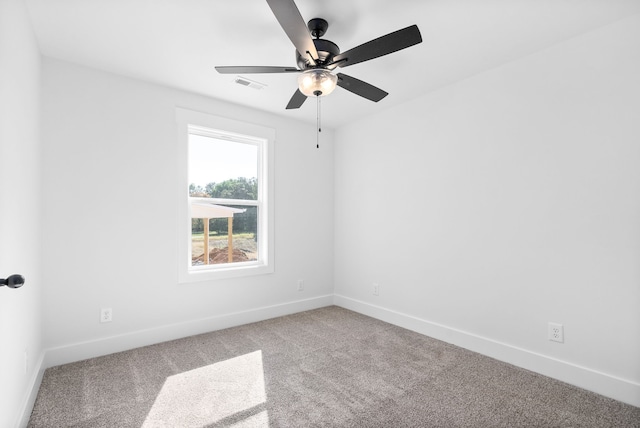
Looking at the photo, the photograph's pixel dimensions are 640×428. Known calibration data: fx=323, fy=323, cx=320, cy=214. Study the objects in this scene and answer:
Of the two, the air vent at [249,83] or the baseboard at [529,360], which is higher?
the air vent at [249,83]

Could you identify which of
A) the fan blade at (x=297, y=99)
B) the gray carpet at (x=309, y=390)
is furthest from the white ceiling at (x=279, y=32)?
the gray carpet at (x=309, y=390)

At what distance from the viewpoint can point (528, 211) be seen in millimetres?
2496

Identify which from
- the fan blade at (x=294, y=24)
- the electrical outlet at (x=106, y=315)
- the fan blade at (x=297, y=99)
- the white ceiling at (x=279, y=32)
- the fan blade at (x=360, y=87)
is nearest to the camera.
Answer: the fan blade at (x=294, y=24)

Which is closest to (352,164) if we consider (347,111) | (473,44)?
(347,111)

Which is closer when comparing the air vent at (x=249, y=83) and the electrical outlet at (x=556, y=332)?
the electrical outlet at (x=556, y=332)

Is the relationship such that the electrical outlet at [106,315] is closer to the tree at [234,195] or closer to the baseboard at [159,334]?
the baseboard at [159,334]

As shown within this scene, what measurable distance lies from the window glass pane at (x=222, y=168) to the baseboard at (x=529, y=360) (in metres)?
2.12

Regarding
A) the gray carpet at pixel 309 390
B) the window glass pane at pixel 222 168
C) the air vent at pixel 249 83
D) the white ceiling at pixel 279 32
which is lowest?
the gray carpet at pixel 309 390

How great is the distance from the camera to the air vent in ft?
9.45

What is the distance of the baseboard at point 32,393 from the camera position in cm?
178

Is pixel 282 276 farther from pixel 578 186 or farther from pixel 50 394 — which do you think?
pixel 578 186

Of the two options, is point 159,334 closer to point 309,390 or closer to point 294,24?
point 309,390

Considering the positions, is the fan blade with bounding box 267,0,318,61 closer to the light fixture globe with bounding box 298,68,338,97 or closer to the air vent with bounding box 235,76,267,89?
the light fixture globe with bounding box 298,68,338,97

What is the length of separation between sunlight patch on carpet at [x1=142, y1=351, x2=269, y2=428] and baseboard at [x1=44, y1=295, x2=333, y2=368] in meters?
0.74
